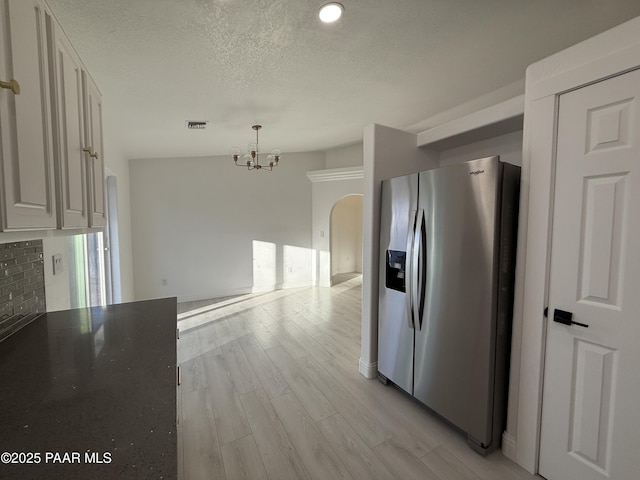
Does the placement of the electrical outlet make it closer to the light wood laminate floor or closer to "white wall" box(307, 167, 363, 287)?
the light wood laminate floor

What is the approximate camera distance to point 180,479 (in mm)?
1554

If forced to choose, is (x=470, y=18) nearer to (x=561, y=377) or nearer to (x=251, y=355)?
(x=561, y=377)

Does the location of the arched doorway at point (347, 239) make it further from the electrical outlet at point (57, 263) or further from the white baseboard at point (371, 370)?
the electrical outlet at point (57, 263)

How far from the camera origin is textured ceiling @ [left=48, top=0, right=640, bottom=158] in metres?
1.61

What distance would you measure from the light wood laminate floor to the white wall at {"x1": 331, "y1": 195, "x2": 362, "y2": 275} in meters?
3.83

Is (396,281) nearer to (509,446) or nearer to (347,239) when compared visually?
(509,446)

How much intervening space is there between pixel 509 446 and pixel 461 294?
98cm

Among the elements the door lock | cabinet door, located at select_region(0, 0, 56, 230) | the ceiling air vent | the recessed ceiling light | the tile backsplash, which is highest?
the recessed ceiling light

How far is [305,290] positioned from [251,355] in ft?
8.92

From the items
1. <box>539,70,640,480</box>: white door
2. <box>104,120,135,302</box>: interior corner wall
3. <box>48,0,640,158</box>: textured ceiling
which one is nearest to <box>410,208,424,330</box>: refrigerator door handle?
<box>539,70,640,480</box>: white door

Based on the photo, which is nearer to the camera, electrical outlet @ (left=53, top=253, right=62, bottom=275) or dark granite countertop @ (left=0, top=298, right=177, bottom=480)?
dark granite countertop @ (left=0, top=298, right=177, bottom=480)

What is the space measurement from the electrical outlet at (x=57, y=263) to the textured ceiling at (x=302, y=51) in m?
1.39

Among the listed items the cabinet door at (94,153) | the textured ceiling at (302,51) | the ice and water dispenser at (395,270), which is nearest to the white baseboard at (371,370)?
the ice and water dispenser at (395,270)

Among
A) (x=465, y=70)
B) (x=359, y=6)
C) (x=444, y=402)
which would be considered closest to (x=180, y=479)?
(x=444, y=402)
